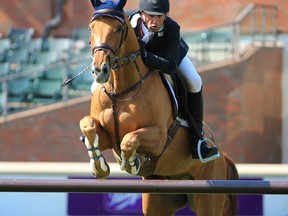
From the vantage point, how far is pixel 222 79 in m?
14.5

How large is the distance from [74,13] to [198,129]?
10996mm

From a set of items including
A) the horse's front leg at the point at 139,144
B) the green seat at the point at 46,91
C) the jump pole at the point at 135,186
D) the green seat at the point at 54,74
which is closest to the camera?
the jump pole at the point at 135,186

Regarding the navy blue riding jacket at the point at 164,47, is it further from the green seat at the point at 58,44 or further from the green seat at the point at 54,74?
the green seat at the point at 58,44

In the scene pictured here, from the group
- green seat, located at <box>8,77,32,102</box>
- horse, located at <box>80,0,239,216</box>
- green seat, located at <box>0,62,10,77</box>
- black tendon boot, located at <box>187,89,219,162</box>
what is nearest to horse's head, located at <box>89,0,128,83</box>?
horse, located at <box>80,0,239,216</box>

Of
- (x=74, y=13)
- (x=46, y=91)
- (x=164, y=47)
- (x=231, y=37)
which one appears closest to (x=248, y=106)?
(x=231, y=37)

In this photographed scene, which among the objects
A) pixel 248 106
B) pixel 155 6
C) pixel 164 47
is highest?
pixel 155 6

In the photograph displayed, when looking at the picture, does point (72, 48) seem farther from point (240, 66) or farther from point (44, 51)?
point (240, 66)

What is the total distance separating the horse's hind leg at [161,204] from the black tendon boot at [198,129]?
753 mm

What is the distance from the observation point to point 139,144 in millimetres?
6465

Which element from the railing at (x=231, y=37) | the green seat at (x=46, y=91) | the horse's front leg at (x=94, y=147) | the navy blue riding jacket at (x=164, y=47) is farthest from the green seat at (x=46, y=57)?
the horse's front leg at (x=94, y=147)

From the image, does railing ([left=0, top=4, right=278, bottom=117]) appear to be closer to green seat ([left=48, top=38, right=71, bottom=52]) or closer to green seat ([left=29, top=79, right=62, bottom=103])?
green seat ([left=29, top=79, right=62, bottom=103])

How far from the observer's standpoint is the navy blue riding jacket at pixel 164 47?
6.85 m

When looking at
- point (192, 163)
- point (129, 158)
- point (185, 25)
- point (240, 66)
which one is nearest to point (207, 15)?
point (185, 25)

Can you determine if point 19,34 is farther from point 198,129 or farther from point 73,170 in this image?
point 198,129
